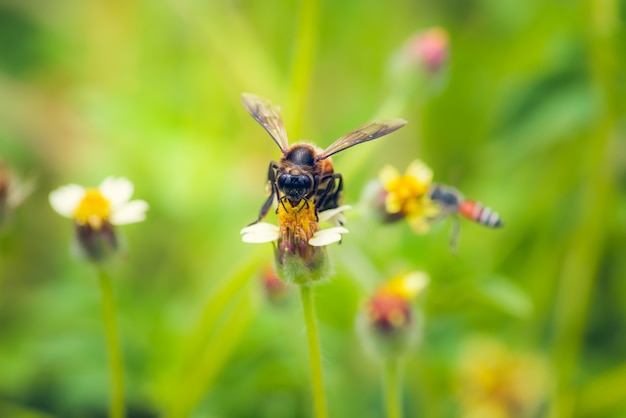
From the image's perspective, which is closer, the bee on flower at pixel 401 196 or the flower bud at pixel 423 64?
the bee on flower at pixel 401 196

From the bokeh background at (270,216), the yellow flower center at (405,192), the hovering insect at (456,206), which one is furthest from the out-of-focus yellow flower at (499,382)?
the yellow flower center at (405,192)

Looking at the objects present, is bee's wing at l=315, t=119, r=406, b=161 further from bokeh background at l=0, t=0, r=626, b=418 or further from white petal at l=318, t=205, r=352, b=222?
bokeh background at l=0, t=0, r=626, b=418

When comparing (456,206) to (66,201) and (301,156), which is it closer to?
→ (301,156)

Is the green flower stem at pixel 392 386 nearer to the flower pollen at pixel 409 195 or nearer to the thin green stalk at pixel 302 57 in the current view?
the flower pollen at pixel 409 195

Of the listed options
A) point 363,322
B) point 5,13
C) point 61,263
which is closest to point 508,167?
point 363,322

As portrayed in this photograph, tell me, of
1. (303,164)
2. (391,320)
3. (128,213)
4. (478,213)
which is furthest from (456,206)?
(128,213)

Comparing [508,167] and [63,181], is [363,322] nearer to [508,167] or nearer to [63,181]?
[508,167]

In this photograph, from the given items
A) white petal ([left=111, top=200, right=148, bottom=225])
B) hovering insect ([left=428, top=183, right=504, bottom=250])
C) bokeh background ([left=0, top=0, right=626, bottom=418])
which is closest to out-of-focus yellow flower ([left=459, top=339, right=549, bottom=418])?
bokeh background ([left=0, top=0, right=626, bottom=418])
